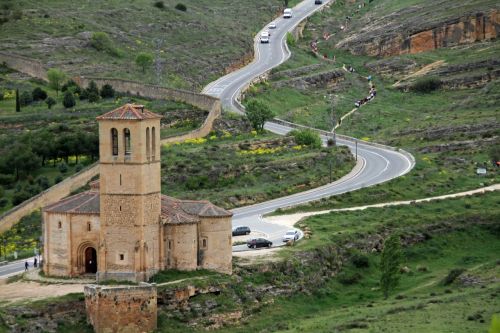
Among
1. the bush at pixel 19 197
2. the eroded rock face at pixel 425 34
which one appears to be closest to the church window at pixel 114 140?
the bush at pixel 19 197

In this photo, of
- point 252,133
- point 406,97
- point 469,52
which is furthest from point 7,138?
point 469,52

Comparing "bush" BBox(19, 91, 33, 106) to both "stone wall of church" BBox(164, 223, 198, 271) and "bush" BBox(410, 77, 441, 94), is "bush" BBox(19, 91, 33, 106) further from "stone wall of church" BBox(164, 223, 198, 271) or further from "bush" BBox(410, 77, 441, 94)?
"stone wall of church" BBox(164, 223, 198, 271)

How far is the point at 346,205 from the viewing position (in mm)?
114188

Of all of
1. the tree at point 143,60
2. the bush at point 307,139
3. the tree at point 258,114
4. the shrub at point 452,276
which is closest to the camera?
the shrub at point 452,276

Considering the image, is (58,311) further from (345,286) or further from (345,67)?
(345,67)

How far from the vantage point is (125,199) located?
8962cm

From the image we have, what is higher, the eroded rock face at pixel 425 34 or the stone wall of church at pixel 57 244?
the eroded rock face at pixel 425 34

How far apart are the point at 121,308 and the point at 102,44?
70.9m

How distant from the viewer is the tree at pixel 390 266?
94312mm

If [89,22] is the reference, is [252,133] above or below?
below

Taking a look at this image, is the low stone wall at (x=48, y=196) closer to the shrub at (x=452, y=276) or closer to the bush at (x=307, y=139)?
the bush at (x=307, y=139)

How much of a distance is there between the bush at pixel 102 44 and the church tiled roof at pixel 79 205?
2470 inches

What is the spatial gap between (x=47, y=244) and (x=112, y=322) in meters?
7.39

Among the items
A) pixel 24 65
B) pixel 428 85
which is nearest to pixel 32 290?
pixel 24 65
